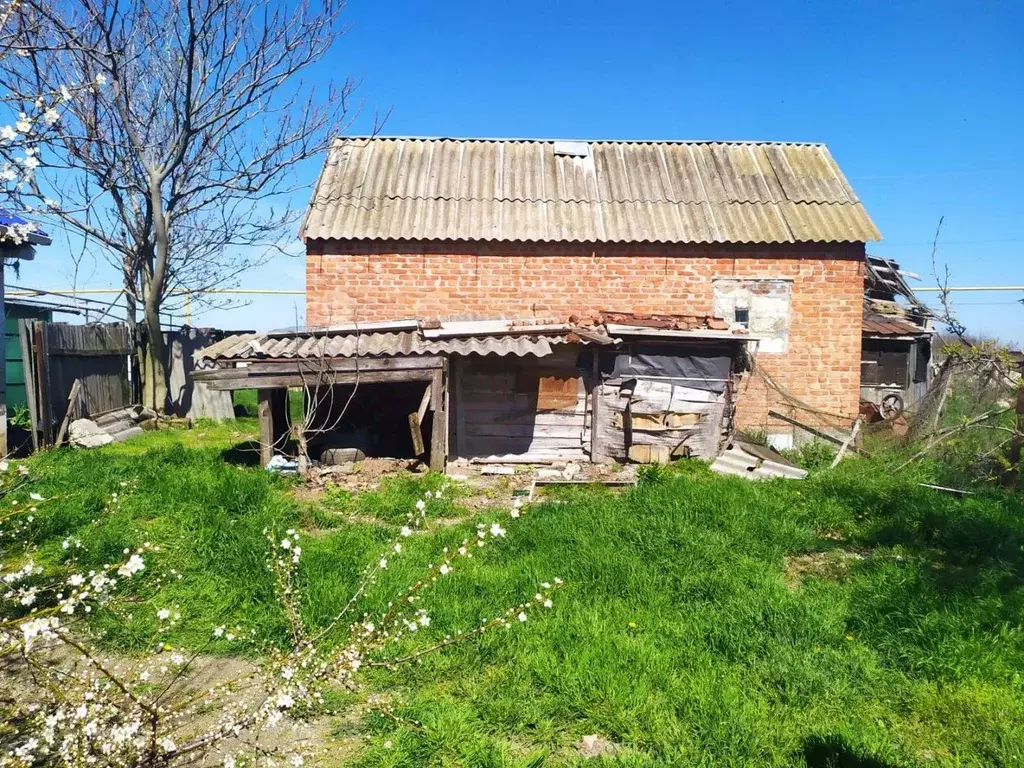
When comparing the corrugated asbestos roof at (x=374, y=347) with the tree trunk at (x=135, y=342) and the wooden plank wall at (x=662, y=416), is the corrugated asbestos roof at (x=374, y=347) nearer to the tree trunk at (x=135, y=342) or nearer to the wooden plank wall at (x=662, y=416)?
the wooden plank wall at (x=662, y=416)

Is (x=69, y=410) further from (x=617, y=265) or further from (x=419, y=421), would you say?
(x=617, y=265)

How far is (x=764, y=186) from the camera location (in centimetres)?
1249

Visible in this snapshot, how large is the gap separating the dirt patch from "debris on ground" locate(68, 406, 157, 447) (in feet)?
32.5

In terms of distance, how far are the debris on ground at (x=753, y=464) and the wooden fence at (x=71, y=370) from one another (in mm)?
9723

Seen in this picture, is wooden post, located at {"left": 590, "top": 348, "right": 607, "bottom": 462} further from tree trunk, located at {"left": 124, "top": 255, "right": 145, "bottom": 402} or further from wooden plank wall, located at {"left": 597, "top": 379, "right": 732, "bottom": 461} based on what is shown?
tree trunk, located at {"left": 124, "top": 255, "right": 145, "bottom": 402}

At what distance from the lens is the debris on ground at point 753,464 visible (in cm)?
899

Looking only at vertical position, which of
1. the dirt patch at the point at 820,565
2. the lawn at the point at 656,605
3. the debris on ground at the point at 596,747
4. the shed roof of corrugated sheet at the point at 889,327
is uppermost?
the shed roof of corrugated sheet at the point at 889,327

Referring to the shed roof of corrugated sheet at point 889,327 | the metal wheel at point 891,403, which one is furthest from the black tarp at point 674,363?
the shed roof of corrugated sheet at point 889,327

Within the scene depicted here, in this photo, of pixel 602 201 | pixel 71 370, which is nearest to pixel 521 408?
pixel 602 201

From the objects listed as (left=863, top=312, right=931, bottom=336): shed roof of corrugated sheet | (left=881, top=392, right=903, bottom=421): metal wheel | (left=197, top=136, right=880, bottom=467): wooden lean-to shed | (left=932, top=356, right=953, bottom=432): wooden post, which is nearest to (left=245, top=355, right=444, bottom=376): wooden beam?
(left=197, top=136, right=880, bottom=467): wooden lean-to shed

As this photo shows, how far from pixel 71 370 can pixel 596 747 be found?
1073 centimetres

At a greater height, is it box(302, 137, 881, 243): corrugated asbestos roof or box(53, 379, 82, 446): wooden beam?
box(302, 137, 881, 243): corrugated asbestos roof

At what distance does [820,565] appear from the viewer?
5.90 meters

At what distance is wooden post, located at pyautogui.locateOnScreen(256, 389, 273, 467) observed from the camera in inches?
350
